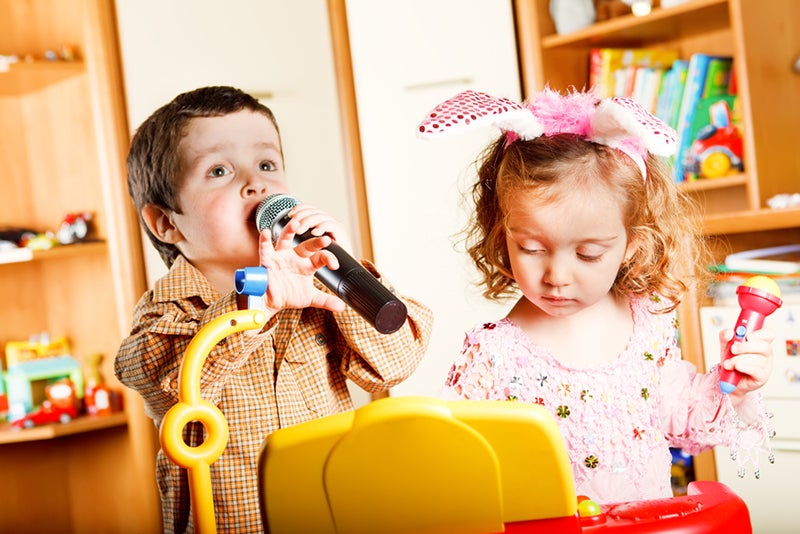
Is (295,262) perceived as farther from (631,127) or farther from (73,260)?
(73,260)

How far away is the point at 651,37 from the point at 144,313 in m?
1.72

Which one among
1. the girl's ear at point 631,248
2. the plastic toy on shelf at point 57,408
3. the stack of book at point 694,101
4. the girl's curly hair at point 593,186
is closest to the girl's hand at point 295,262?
the girl's curly hair at point 593,186

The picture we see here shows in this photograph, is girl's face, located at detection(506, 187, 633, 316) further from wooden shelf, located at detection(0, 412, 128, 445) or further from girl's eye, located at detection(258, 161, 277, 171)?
wooden shelf, located at detection(0, 412, 128, 445)

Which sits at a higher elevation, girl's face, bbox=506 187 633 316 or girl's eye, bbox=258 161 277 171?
girl's eye, bbox=258 161 277 171

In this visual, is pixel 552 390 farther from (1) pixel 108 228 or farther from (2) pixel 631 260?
(1) pixel 108 228

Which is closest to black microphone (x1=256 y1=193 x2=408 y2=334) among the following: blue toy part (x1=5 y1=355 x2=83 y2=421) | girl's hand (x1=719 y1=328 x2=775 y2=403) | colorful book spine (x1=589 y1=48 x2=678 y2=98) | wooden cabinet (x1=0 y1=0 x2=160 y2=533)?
girl's hand (x1=719 y1=328 x2=775 y2=403)

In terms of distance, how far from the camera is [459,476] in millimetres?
579

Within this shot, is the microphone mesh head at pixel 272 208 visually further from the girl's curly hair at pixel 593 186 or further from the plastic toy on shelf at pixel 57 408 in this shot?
the plastic toy on shelf at pixel 57 408

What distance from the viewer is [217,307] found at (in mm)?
959

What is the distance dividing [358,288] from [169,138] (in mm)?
456

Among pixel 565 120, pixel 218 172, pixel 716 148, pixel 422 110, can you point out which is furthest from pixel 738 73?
pixel 218 172

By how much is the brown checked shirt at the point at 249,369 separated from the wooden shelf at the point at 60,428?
104cm

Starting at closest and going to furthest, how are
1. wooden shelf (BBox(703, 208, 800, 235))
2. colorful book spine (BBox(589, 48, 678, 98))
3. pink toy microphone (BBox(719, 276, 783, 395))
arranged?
1. pink toy microphone (BBox(719, 276, 783, 395))
2. wooden shelf (BBox(703, 208, 800, 235))
3. colorful book spine (BBox(589, 48, 678, 98))

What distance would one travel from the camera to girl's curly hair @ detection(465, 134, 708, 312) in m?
1.00
